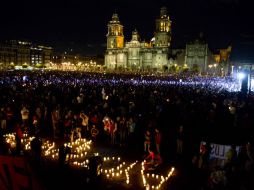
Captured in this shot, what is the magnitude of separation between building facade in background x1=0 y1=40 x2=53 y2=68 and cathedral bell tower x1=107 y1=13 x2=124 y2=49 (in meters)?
39.0

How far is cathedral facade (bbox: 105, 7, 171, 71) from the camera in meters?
105

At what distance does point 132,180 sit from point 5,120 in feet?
23.6

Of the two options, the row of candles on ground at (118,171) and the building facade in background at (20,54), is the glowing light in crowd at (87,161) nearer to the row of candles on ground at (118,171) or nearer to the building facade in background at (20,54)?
the row of candles on ground at (118,171)

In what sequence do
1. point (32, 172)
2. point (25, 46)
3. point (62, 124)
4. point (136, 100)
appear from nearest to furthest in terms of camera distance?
point (32, 172)
point (62, 124)
point (136, 100)
point (25, 46)

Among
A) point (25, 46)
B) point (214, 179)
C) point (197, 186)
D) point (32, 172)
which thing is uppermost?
point (25, 46)

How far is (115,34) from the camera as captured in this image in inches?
4660

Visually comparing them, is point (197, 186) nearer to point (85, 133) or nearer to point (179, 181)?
point (179, 181)

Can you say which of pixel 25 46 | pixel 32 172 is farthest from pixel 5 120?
pixel 25 46

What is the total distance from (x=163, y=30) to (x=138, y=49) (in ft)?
41.6

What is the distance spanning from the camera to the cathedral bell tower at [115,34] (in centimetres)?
11769

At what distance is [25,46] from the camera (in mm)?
143000

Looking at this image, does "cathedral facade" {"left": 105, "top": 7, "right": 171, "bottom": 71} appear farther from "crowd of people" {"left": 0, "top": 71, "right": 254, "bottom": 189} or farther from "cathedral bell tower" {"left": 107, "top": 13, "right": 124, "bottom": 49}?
"crowd of people" {"left": 0, "top": 71, "right": 254, "bottom": 189}

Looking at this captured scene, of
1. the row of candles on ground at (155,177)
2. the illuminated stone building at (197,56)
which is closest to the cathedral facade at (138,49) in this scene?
the illuminated stone building at (197,56)

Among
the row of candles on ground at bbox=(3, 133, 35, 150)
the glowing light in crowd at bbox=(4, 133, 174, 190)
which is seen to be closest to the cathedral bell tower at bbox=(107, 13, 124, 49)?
the row of candles on ground at bbox=(3, 133, 35, 150)
